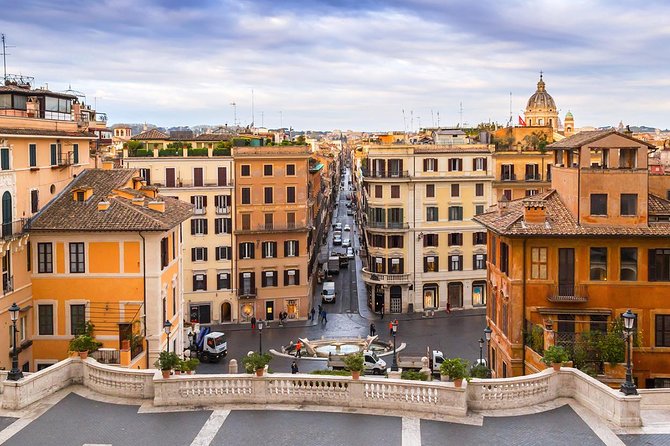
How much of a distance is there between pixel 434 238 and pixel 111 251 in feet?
125

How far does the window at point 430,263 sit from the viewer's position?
2805 inches

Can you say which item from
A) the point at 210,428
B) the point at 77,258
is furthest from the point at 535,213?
the point at 77,258

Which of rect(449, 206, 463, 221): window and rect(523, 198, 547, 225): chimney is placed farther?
rect(449, 206, 463, 221): window

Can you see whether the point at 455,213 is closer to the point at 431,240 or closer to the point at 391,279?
the point at 431,240

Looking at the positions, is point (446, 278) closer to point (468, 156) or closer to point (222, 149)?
point (468, 156)

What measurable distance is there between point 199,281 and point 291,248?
8.13m

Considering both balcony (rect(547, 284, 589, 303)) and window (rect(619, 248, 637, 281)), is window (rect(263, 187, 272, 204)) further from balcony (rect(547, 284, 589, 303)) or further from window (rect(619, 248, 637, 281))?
window (rect(619, 248, 637, 281))

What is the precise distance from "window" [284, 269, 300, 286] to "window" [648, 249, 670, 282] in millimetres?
36969

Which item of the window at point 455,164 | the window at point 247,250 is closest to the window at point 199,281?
the window at point 247,250

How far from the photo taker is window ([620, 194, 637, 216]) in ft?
118

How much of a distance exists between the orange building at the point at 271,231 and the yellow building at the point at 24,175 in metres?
21.9

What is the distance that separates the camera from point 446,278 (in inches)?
2822

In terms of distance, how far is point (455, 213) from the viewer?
236ft

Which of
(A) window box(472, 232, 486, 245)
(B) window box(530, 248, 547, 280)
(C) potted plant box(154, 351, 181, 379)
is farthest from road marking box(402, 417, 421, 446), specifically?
(A) window box(472, 232, 486, 245)
